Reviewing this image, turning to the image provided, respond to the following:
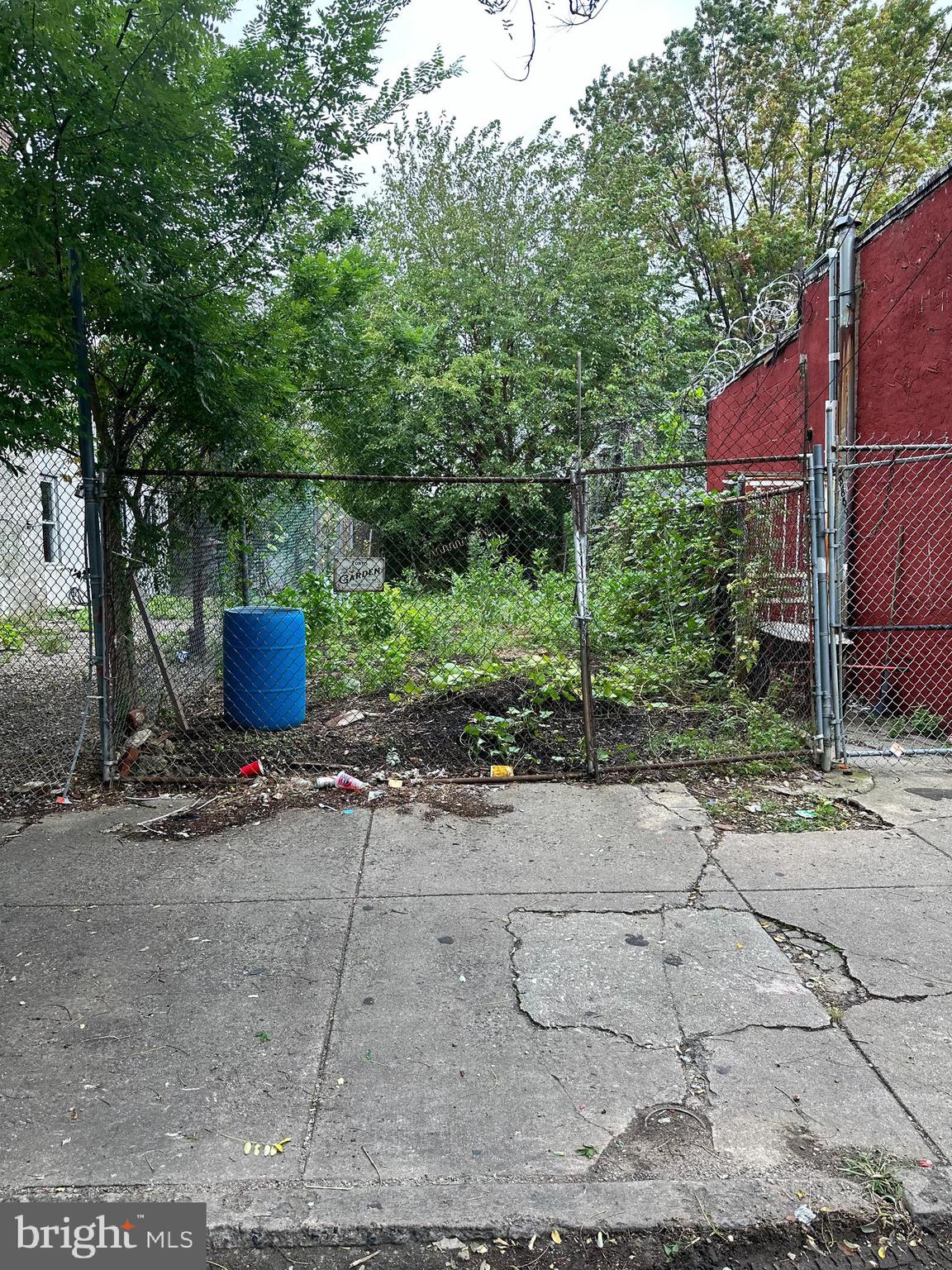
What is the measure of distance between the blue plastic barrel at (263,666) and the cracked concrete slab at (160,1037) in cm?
274

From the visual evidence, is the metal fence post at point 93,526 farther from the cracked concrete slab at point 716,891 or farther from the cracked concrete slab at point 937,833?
the cracked concrete slab at point 937,833

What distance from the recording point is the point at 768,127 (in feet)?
68.6

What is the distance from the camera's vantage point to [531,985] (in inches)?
122

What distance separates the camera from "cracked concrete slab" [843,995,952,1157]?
2443 mm

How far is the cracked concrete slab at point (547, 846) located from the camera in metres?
3.96

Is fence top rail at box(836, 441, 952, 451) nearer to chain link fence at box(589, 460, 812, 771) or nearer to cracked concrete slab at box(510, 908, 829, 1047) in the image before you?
chain link fence at box(589, 460, 812, 771)

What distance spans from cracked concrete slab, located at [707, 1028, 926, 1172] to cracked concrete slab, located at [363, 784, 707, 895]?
3.77 ft

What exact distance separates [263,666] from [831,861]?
420 centimetres

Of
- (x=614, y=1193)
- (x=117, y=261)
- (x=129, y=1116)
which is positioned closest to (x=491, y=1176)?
(x=614, y=1193)

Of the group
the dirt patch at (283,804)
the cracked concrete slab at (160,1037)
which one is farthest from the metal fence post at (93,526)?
the cracked concrete slab at (160,1037)

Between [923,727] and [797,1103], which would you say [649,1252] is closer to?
[797,1103]

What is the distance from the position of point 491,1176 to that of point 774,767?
386 cm

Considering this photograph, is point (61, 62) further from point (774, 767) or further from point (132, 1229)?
point (774, 767)

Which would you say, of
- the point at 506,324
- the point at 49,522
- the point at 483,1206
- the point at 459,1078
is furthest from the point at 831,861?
the point at 506,324
